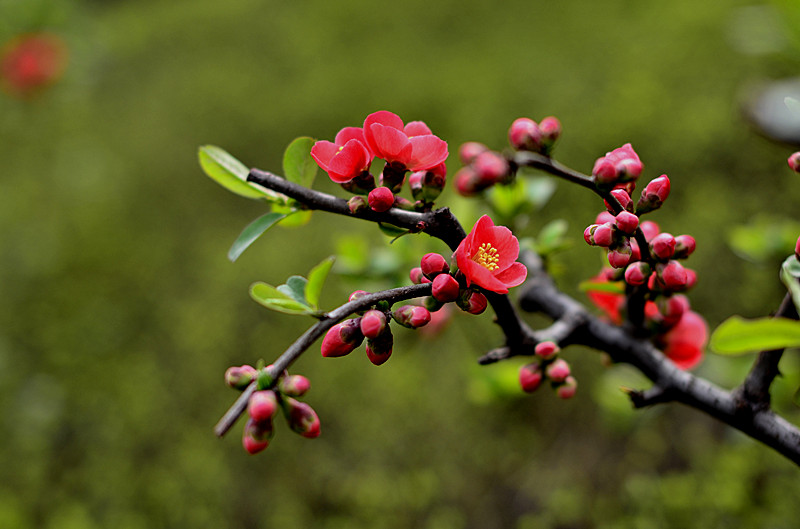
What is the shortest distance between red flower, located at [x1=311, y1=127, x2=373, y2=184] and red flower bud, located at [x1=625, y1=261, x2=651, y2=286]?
0.46 feet

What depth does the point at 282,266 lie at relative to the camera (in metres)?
1.18

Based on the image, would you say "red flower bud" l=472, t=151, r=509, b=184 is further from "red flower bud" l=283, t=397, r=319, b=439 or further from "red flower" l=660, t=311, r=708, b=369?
"red flower" l=660, t=311, r=708, b=369

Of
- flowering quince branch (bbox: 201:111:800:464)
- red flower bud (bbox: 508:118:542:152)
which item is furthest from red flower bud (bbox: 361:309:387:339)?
red flower bud (bbox: 508:118:542:152)

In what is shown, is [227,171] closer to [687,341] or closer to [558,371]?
[558,371]

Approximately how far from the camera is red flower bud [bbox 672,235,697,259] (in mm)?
299

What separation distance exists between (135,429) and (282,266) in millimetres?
406

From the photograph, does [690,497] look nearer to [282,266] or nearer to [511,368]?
[511,368]

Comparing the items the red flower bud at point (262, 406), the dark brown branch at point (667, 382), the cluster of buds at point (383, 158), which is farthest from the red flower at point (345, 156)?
the dark brown branch at point (667, 382)

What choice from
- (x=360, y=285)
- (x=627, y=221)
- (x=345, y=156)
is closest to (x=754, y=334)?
(x=627, y=221)

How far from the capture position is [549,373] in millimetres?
351

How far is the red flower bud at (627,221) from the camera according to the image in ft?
0.85

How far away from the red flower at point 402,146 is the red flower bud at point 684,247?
133 mm

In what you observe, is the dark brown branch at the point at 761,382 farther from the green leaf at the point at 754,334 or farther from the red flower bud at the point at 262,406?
the red flower bud at the point at 262,406

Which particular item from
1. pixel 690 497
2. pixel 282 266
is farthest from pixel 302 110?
pixel 690 497
